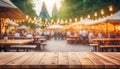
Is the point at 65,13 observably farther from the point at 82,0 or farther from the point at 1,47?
the point at 1,47

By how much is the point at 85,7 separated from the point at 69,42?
14.7m

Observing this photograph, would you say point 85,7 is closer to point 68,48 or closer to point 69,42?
point 69,42

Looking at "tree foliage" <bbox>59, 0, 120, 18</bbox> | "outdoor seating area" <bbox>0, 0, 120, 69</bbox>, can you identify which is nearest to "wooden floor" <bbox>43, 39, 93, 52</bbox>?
"outdoor seating area" <bbox>0, 0, 120, 69</bbox>

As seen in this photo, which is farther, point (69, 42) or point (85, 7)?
point (85, 7)

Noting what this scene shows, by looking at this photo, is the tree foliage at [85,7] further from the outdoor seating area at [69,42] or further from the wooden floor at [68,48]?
the wooden floor at [68,48]

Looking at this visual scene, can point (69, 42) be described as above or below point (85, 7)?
below

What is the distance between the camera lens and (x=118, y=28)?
3381 centimetres

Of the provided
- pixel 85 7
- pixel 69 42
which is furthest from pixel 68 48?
pixel 85 7

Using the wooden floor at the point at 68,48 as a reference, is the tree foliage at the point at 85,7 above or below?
above

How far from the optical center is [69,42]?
37.3 metres

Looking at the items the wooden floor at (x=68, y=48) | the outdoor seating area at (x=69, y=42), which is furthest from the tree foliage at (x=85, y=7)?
the wooden floor at (x=68, y=48)

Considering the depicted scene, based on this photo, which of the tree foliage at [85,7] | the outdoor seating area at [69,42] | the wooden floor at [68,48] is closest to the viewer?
the outdoor seating area at [69,42]

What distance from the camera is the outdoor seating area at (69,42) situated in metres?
6.68

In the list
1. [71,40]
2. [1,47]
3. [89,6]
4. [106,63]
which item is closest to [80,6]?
[89,6]
